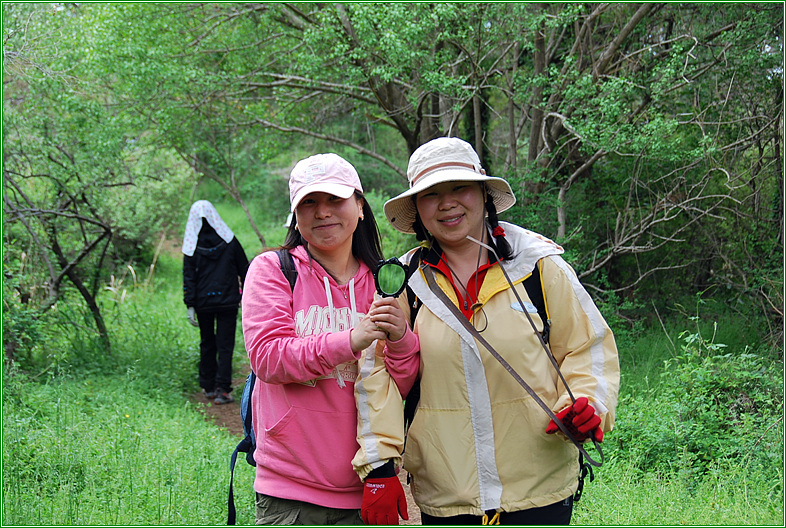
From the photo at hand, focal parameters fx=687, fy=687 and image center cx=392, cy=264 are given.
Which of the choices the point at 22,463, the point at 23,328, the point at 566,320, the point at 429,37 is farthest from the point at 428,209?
the point at 429,37

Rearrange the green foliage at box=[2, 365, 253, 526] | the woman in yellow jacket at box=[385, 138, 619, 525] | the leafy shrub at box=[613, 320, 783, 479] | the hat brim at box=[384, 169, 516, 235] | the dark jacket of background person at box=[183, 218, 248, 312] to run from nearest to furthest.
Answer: the woman in yellow jacket at box=[385, 138, 619, 525]
the hat brim at box=[384, 169, 516, 235]
the green foliage at box=[2, 365, 253, 526]
the leafy shrub at box=[613, 320, 783, 479]
the dark jacket of background person at box=[183, 218, 248, 312]

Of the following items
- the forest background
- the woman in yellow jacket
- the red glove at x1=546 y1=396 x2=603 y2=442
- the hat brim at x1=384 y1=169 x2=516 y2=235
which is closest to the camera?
Result: the red glove at x1=546 y1=396 x2=603 y2=442

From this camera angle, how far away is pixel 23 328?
6.80m

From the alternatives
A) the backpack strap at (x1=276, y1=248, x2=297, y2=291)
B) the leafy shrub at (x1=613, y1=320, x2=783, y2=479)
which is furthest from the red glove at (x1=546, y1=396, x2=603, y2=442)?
the leafy shrub at (x1=613, y1=320, x2=783, y2=479)

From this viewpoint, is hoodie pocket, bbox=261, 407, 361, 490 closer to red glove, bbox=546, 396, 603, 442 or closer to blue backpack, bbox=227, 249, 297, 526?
blue backpack, bbox=227, 249, 297, 526

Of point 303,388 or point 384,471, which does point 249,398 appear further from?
point 384,471

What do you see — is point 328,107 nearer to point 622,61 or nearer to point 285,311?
point 622,61

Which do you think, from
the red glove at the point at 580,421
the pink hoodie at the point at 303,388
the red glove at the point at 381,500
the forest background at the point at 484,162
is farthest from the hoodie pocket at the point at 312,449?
the forest background at the point at 484,162

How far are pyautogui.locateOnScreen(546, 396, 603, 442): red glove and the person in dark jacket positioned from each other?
19.2 feet

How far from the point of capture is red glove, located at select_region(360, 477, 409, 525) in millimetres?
2434

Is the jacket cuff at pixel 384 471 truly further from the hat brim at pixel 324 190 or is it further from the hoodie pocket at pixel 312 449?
the hat brim at pixel 324 190

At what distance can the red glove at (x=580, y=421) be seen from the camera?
7.76ft

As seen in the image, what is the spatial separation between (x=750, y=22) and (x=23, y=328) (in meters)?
8.25

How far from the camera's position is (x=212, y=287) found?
305 inches
